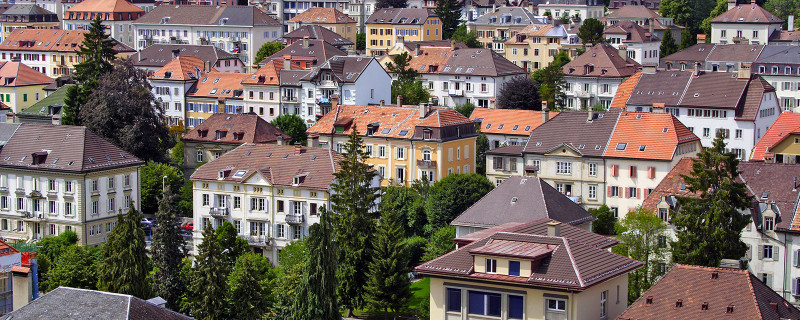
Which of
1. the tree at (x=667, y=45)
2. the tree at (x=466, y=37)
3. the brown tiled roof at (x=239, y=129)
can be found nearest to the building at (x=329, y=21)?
the tree at (x=466, y=37)

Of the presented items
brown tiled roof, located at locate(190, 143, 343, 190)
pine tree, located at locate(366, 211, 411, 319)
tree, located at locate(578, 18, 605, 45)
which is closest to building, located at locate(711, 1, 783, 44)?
tree, located at locate(578, 18, 605, 45)

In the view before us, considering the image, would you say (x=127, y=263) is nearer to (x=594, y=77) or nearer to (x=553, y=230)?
(x=553, y=230)

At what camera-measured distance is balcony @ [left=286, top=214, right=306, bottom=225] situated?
338ft

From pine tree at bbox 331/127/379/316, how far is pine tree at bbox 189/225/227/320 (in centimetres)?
1133

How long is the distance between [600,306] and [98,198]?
178 feet

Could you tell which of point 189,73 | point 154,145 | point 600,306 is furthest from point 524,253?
point 189,73

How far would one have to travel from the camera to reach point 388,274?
87000 mm

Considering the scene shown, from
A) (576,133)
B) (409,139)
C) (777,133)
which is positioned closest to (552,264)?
(576,133)

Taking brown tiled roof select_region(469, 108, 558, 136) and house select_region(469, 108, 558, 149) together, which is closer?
house select_region(469, 108, 558, 149)

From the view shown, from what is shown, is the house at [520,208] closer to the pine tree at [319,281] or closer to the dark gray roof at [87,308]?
the pine tree at [319,281]

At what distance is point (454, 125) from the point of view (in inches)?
4518

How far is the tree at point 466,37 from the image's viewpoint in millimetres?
171750

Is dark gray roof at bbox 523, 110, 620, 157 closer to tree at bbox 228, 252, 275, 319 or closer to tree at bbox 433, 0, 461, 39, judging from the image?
tree at bbox 228, 252, 275, 319

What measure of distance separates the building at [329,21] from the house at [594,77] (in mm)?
55174
